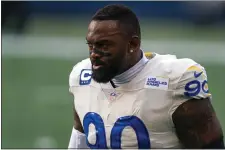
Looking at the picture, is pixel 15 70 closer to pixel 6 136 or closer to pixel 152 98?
pixel 6 136

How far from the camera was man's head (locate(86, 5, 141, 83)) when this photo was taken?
6.10 feet

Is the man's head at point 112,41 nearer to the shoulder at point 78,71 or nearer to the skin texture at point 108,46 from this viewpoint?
the skin texture at point 108,46

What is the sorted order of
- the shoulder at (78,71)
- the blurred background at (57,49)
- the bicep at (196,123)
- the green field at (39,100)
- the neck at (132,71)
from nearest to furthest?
the bicep at (196,123), the neck at (132,71), the shoulder at (78,71), the green field at (39,100), the blurred background at (57,49)

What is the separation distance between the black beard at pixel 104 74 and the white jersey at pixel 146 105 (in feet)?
0.27

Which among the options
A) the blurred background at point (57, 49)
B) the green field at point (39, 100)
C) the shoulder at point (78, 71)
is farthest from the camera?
the blurred background at point (57, 49)

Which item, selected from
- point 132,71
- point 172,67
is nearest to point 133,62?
point 132,71

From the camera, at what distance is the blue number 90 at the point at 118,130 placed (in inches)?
74.3

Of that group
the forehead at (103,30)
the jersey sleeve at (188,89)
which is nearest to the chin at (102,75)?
the forehead at (103,30)

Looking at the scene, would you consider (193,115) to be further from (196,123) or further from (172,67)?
(172,67)

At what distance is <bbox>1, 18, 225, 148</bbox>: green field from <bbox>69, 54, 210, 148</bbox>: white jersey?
7.47ft

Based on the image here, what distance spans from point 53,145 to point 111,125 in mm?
2369

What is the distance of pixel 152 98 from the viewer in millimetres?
1888

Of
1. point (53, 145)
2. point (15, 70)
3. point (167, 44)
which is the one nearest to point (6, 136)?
point (53, 145)

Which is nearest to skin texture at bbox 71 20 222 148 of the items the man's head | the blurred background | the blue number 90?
the man's head
